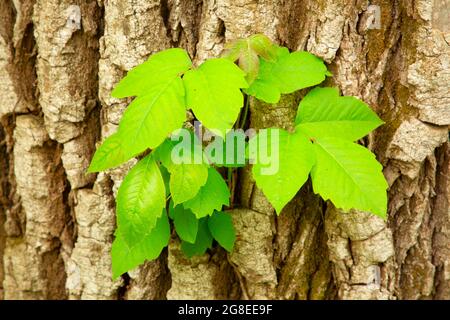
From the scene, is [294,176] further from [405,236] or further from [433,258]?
[433,258]

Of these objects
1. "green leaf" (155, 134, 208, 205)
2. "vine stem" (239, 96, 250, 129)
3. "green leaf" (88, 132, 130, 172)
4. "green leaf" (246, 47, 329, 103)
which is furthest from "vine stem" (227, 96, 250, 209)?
"green leaf" (88, 132, 130, 172)

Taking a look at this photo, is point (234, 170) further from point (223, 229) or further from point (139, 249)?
point (139, 249)

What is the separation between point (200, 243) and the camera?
5.15ft

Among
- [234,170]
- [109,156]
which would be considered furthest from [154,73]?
[234,170]

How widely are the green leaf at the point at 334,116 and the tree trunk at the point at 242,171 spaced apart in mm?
89

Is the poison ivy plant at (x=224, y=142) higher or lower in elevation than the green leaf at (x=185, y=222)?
higher

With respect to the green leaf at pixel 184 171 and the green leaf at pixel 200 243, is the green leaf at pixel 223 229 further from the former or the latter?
the green leaf at pixel 184 171

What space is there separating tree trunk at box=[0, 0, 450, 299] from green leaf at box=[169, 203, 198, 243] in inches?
7.1

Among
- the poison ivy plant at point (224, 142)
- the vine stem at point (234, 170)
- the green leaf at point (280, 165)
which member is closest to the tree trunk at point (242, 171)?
the vine stem at point (234, 170)

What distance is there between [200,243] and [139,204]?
347 mm

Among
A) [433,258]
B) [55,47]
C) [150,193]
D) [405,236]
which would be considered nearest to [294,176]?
[150,193]

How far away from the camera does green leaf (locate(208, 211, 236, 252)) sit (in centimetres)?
154

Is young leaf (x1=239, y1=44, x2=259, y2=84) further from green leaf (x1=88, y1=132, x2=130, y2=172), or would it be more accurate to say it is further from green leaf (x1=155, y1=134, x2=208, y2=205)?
green leaf (x1=88, y1=132, x2=130, y2=172)

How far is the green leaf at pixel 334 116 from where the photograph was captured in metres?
1.35
